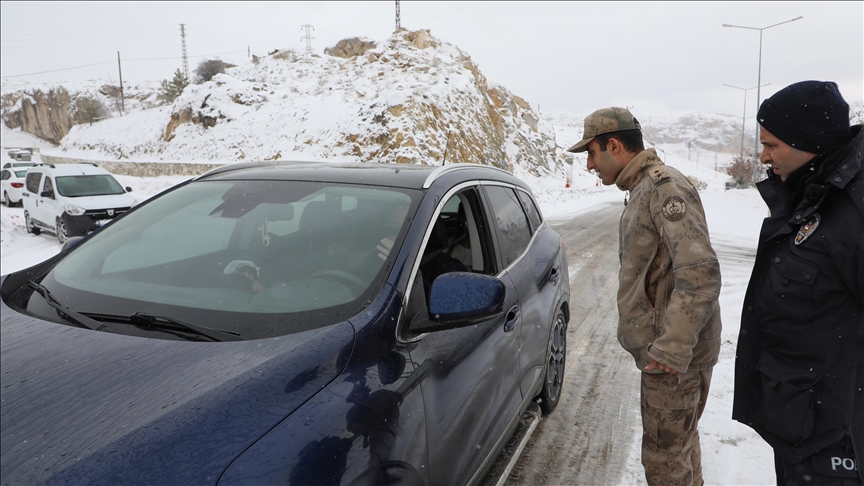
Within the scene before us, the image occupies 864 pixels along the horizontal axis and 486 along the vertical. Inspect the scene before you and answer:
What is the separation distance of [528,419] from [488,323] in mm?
1184

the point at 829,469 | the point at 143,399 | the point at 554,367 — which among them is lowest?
the point at 554,367

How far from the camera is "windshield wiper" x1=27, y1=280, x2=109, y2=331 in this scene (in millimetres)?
1758

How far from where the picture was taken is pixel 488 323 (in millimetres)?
2355

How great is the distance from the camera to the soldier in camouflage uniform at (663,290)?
7.06 ft

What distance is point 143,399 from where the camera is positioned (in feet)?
4.43

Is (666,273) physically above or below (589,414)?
above

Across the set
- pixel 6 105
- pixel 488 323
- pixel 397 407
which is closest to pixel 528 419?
pixel 488 323

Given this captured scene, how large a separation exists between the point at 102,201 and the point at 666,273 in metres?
13.1

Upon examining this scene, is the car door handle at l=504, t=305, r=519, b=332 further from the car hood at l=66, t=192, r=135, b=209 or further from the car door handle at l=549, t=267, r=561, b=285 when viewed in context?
the car hood at l=66, t=192, r=135, b=209

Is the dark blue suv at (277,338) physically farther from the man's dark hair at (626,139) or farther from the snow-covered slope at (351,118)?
the snow-covered slope at (351,118)

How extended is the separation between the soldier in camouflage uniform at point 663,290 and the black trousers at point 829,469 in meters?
0.51

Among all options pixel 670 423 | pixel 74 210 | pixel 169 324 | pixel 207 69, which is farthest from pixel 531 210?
pixel 207 69

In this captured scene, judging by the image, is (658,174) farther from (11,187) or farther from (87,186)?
(11,187)

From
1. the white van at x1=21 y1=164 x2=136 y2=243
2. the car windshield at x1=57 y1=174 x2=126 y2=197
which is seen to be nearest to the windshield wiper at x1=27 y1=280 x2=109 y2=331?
the white van at x1=21 y1=164 x2=136 y2=243
